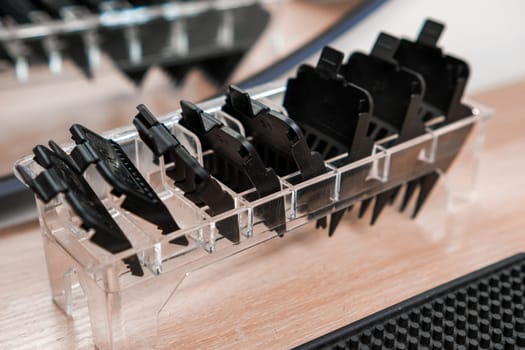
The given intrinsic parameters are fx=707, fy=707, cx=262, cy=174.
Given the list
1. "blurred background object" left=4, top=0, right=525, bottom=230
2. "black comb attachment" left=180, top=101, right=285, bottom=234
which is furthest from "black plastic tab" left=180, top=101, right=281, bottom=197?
"blurred background object" left=4, top=0, right=525, bottom=230

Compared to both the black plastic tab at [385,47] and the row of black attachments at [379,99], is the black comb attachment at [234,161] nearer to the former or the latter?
the row of black attachments at [379,99]

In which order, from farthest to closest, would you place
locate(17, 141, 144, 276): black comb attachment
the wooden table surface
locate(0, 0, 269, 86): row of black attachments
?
locate(0, 0, 269, 86): row of black attachments
the wooden table surface
locate(17, 141, 144, 276): black comb attachment

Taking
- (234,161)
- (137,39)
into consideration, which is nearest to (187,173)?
(234,161)

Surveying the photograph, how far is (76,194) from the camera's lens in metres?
0.59

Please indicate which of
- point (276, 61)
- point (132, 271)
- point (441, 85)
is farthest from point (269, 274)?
point (276, 61)

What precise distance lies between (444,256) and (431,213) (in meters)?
0.09

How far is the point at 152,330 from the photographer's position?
0.64 m

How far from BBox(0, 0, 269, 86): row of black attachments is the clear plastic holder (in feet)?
1.36

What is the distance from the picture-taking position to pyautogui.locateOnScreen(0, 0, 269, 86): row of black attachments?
105 centimetres

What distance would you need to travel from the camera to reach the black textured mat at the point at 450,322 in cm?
64

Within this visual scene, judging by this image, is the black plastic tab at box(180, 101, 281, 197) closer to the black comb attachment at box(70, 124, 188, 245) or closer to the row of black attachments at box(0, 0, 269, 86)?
the black comb attachment at box(70, 124, 188, 245)

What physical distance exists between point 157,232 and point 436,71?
0.38m

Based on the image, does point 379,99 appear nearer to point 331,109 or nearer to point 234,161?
point 331,109

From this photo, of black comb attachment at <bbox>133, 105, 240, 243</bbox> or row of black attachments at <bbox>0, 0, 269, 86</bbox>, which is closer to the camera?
black comb attachment at <bbox>133, 105, 240, 243</bbox>
